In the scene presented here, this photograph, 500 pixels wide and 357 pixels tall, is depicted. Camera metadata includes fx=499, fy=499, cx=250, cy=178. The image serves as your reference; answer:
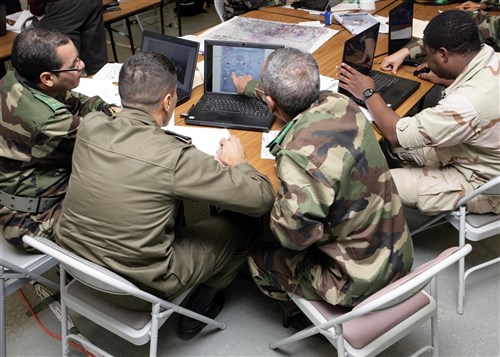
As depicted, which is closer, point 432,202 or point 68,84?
point 68,84

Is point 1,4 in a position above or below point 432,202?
above

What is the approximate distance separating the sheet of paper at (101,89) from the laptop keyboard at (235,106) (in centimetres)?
42

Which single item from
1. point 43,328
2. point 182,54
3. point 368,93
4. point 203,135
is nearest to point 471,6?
point 368,93

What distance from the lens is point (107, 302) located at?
66.4 inches

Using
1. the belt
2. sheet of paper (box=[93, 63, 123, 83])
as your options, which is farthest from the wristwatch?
the belt

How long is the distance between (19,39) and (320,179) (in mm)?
1201

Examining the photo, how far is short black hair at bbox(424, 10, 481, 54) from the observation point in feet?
6.30

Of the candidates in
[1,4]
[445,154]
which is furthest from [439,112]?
[1,4]

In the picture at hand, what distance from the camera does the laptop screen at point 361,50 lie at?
2.30m

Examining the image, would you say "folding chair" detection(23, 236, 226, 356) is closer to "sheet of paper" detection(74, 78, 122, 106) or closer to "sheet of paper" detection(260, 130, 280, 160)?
"sheet of paper" detection(260, 130, 280, 160)

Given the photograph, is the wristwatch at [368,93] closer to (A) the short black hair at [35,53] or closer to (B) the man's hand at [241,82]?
(B) the man's hand at [241,82]

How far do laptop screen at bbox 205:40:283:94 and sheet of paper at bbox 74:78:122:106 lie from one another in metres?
0.44

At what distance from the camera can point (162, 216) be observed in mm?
1512

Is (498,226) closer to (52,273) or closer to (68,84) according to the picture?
(68,84)
